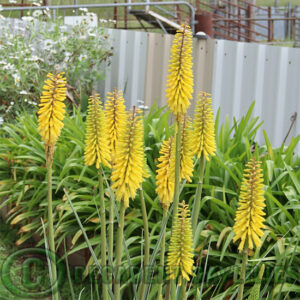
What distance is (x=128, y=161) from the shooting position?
1.23 metres

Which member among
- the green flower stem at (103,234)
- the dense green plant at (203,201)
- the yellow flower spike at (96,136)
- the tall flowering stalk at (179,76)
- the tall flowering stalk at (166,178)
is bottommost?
the dense green plant at (203,201)

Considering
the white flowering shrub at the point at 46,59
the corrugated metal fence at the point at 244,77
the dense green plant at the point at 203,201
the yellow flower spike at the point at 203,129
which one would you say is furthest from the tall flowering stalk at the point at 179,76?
the white flowering shrub at the point at 46,59

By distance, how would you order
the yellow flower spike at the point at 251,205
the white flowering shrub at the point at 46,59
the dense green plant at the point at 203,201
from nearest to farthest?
the yellow flower spike at the point at 251,205 → the dense green plant at the point at 203,201 → the white flowering shrub at the point at 46,59

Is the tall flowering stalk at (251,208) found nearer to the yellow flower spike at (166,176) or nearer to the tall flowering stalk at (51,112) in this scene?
the yellow flower spike at (166,176)

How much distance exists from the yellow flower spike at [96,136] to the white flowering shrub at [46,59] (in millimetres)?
4104

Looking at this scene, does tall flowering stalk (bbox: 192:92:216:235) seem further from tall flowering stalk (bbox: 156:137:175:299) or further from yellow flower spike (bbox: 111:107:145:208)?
yellow flower spike (bbox: 111:107:145:208)

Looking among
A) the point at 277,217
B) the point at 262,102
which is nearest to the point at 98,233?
the point at 277,217

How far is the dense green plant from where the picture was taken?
2.54 m

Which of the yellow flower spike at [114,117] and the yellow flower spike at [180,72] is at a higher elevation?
the yellow flower spike at [180,72]

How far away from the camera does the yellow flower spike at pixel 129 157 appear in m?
1.21

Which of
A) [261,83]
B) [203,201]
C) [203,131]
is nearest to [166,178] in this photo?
[203,131]

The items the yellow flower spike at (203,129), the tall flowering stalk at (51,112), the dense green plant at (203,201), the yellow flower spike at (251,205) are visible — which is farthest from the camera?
the dense green plant at (203,201)

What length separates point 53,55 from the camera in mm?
5949

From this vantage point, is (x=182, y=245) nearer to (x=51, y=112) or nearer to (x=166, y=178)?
(x=166, y=178)
